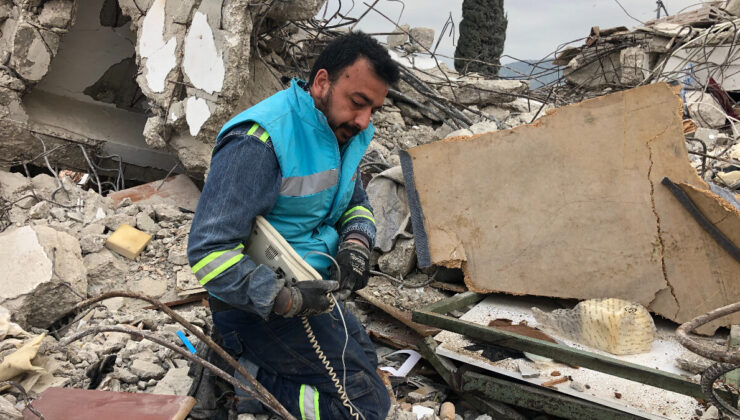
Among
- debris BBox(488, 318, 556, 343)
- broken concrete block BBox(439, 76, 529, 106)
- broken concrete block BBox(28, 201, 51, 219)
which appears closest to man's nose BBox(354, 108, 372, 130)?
debris BBox(488, 318, 556, 343)

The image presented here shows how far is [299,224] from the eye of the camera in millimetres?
2145

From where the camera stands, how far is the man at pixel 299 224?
1846 mm

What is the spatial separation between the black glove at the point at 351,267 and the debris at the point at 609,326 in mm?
1255

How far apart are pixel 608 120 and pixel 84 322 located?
10.1 feet

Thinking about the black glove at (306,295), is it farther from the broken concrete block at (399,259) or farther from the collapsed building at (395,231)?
the broken concrete block at (399,259)

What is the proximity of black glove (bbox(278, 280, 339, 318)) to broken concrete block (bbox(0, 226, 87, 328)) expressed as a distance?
5.74 ft

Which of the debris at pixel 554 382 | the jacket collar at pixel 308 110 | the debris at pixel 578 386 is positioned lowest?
the debris at pixel 554 382

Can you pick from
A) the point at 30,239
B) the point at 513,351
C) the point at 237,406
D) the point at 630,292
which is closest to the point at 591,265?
the point at 630,292

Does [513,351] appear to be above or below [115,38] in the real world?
below

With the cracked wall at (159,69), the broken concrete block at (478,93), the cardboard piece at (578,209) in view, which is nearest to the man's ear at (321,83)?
the cardboard piece at (578,209)

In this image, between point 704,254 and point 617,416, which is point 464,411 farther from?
point 704,254

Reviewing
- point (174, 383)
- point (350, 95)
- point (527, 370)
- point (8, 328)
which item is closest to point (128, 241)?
point (8, 328)

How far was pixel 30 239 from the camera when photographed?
308cm

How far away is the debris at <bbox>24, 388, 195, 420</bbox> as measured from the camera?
1854mm
